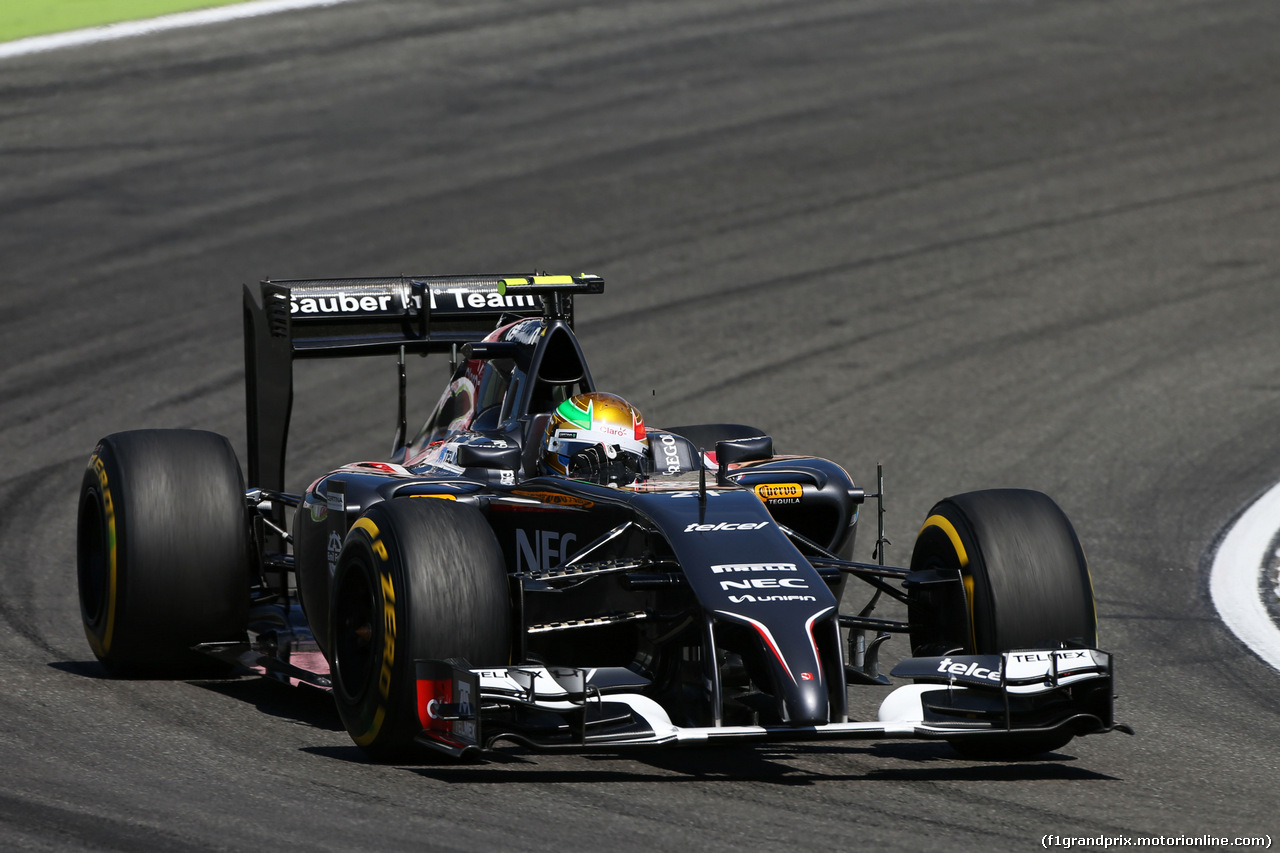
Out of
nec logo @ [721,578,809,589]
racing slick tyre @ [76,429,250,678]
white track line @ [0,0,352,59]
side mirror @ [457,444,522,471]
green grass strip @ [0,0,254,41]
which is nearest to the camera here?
nec logo @ [721,578,809,589]

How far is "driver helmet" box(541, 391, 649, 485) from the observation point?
316 inches

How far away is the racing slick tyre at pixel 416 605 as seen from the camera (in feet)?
21.9

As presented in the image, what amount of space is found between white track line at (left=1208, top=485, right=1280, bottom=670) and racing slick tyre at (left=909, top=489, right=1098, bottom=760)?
2.32 metres

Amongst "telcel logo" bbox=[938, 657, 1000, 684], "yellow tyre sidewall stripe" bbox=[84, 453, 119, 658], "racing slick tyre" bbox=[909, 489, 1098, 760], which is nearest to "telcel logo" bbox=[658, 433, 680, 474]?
"racing slick tyre" bbox=[909, 489, 1098, 760]

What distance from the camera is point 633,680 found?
6.70m

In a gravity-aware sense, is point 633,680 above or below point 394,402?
below

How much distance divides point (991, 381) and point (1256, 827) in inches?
383

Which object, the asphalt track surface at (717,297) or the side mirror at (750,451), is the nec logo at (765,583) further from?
the side mirror at (750,451)

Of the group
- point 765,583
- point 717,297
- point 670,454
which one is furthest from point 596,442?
point 717,297

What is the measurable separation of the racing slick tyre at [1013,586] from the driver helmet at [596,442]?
1433mm

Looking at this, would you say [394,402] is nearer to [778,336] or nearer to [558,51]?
[778,336]

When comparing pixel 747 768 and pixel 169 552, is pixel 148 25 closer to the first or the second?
pixel 169 552

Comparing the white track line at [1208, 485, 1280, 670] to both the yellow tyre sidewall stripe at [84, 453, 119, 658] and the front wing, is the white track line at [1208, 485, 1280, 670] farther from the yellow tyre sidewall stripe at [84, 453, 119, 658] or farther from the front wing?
the yellow tyre sidewall stripe at [84, 453, 119, 658]

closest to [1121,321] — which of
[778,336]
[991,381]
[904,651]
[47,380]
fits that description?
[991,381]
